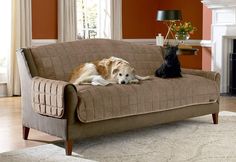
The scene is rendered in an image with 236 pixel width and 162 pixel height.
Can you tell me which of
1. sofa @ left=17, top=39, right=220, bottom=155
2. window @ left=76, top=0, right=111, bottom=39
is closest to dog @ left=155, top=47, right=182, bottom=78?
sofa @ left=17, top=39, right=220, bottom=155

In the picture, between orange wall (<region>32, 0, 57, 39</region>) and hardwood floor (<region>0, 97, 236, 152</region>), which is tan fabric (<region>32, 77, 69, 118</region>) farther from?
orange wall (<region>32, 0, 57, 39</region>)

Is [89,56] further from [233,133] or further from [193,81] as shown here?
[233,133]

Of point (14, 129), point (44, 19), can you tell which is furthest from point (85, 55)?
point (44, 19)

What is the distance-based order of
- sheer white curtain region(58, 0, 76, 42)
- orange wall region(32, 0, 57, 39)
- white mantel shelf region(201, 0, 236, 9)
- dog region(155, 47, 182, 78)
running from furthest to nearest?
sheer white curtain region(58, 0, 76, 42) → orange wall region(32, 0, 57, 39) → white mantel shelf region(201, 0, 236, 9) → dog region(155, 47, 182, 78)

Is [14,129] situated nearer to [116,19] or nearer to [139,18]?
[116,19]

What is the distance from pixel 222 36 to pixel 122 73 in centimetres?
358

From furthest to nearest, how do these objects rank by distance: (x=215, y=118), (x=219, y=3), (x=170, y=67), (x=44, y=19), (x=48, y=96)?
(x=44, y=19) < (x=219, y=3) < (x=215, y=118) < (x=170, y=67) < (x=48, y=96)

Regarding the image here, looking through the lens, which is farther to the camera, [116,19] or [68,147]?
[116,19]

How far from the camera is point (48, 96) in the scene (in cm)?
385

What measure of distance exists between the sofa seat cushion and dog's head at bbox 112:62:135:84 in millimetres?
109

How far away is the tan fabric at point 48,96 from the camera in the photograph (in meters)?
3.71

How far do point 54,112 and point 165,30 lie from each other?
5.88 meters

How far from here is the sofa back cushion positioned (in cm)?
438

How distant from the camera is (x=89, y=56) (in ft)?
15.6
